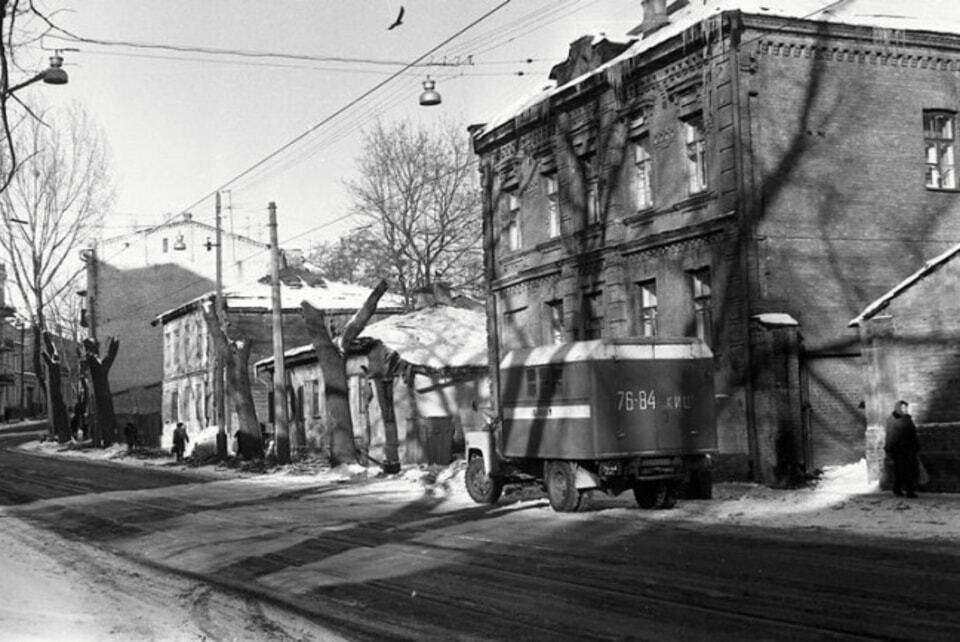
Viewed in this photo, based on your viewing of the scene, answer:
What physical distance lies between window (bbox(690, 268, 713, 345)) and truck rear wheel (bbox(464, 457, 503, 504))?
647 cm

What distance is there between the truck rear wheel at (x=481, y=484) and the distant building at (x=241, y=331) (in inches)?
1171

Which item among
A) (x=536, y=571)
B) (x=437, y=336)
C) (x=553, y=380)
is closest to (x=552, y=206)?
(x=437, y=336)

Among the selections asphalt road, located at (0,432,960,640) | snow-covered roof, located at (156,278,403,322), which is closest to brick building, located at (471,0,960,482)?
asphalt road, located at (0,432,960,640)

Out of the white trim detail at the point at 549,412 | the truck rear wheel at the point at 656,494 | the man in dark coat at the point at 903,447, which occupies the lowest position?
the truck rear wheel at the point at 656,494

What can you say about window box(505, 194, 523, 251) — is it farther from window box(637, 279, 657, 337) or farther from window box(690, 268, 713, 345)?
window box(690, 268, 713, 345)

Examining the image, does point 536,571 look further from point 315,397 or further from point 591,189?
point 315,397

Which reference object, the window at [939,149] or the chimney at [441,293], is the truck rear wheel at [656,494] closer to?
the window at [939,149]

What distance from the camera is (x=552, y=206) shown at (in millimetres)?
31625

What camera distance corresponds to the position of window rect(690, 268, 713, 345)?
82.0ft

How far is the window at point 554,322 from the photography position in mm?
31441

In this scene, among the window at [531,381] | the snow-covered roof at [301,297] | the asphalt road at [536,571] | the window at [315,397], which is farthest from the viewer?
the snow-covered roof at [301,297]

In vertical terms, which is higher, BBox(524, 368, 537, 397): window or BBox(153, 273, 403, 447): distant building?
BBox(153, 273, 403, 447): distant building

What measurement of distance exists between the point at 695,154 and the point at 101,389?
3848 cm

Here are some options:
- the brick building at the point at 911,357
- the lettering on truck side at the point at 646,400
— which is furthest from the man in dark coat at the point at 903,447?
the lettering on truck side at the point at 646,400
